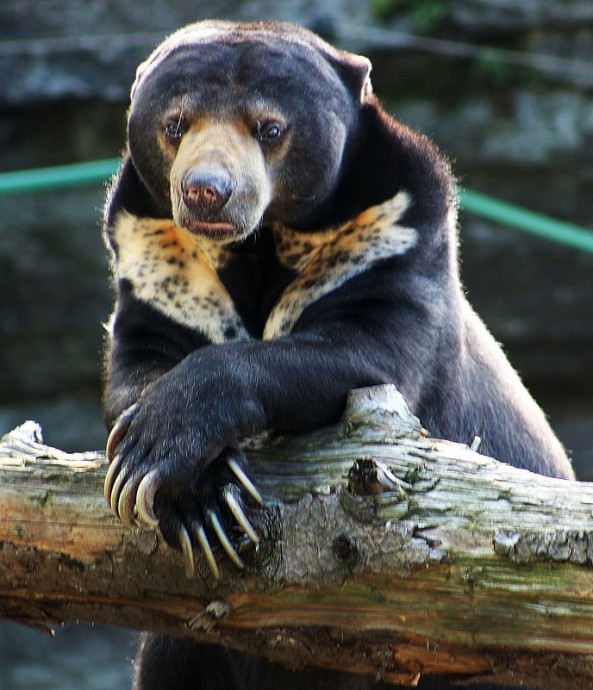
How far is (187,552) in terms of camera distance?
A: 305 cm

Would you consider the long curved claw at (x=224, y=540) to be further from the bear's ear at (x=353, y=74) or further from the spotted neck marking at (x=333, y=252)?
the bear's ear at (x=353, y=74)

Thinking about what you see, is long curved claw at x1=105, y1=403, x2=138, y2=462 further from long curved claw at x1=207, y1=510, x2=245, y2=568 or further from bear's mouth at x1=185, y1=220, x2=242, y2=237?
bear's mouth at x1=185, y1=220, x2=242, y2=237

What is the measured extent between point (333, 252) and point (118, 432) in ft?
3.53

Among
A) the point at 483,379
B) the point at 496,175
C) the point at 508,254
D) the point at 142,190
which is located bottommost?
the point at 508,254

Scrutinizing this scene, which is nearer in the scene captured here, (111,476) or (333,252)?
(111,476)

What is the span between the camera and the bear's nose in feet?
11.7

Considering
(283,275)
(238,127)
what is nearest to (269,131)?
(238,127)

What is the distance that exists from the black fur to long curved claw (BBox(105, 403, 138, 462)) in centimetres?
3

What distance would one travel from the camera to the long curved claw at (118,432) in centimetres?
329

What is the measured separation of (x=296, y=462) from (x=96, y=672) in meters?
7.15

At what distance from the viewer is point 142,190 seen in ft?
13.8

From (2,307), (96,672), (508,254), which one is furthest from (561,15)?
(96,672)

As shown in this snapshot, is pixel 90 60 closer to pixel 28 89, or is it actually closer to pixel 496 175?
pixel 28 89

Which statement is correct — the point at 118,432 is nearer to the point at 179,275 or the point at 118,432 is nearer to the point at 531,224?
the point at 179,275
